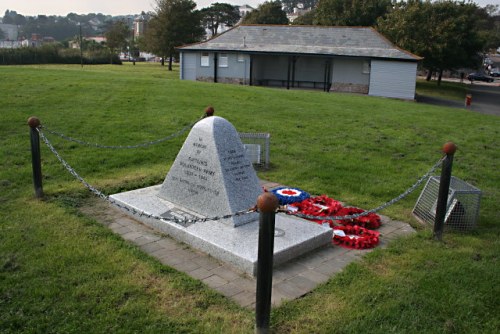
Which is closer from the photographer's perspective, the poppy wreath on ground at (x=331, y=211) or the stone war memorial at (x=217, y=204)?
the stone war memorial at (x=217, y=204)

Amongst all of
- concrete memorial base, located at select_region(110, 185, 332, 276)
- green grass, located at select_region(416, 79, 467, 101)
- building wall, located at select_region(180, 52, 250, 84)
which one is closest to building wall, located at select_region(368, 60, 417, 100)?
green grass, located at select_region(416, 79, 467, 101)

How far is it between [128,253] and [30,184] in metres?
3.42

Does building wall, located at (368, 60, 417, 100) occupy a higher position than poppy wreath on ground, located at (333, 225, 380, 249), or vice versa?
building wall, located at (368, 60, 417, 100)

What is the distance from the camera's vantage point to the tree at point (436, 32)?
4016cm

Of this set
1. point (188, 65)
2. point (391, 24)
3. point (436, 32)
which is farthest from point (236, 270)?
point (391, 24)

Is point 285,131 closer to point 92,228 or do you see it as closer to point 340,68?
point 92,228

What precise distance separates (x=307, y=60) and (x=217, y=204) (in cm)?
3371

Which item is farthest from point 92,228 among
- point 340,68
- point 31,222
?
point 340,68

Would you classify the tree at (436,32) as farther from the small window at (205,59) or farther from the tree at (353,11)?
the small window at (205,59)

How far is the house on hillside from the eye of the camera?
108ft

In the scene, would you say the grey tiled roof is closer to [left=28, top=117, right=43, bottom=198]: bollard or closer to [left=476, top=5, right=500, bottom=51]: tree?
[left=28, top=117, right=43, bottom=198]: bollard

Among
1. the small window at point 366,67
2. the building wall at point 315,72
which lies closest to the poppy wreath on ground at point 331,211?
the building wall at point 315,72

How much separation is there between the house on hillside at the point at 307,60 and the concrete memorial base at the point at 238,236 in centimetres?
2843

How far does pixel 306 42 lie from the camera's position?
36.6 meters
